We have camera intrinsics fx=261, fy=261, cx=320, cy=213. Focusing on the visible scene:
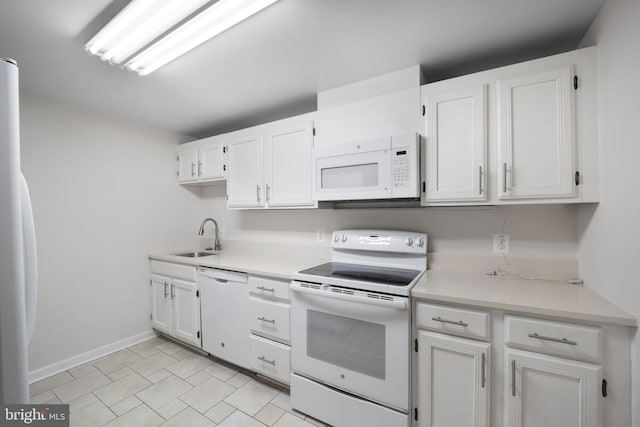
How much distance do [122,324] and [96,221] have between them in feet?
3.42

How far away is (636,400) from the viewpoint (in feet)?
3.27

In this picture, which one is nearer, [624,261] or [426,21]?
[624,261]

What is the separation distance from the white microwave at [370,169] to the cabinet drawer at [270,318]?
854mm

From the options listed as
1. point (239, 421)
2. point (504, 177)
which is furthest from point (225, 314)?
point (504, 177)

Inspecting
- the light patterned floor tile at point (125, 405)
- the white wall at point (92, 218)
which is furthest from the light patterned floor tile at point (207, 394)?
the white wall at point (92, 218)

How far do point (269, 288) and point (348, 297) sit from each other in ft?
2.19

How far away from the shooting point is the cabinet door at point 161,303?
2590 mm

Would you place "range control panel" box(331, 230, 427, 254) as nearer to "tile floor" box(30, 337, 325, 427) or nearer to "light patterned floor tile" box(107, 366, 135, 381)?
"tile floor" box(30, 337, 325, 427)

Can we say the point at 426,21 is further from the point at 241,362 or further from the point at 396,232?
the point at 241,362

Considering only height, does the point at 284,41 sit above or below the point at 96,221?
above

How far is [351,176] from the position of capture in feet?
6.05

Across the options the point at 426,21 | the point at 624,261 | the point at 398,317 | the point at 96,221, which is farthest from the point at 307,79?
the point at 96,221

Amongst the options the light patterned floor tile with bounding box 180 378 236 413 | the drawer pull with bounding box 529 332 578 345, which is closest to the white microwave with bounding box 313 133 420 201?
the drawer pull with bounding box 529 332 578 345

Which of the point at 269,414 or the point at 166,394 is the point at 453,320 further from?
the point at 166,394
